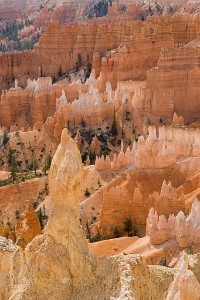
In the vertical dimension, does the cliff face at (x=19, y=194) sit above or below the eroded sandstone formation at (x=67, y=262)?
below

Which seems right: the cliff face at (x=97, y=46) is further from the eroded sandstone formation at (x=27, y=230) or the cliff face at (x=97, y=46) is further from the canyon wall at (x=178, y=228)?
the eroded sandstone formation at (x=27, y=230)

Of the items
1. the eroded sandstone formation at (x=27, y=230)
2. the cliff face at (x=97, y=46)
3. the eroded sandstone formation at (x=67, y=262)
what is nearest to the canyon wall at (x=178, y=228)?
the eroded sandstone formation at (x=27, y=230)

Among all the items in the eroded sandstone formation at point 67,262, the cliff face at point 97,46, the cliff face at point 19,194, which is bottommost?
the cliff face at point 19,194

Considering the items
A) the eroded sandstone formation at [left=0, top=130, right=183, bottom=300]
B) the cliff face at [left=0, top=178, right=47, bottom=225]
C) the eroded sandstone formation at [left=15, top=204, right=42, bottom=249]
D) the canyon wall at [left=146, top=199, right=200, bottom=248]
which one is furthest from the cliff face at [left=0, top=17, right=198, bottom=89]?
the eroded sandstone formation at [left=0, top=130, right=183, bottom=300]

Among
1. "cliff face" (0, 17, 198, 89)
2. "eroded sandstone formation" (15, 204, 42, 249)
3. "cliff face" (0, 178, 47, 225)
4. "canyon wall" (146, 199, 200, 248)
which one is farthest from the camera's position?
"cliff face" (0, 17, 198, 89)

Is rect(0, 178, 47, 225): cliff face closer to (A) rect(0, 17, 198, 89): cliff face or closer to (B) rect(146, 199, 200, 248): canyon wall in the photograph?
(B) rect(146, 199, 200, 248): canyon wall

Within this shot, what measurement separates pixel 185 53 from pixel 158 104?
6.59m

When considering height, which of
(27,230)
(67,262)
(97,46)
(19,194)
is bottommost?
(19,194)

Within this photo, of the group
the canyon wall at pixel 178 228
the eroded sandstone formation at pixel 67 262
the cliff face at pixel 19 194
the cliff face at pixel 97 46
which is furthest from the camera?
the cliff face at pixel 97 46

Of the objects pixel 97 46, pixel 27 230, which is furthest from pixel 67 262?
pixel 97 46

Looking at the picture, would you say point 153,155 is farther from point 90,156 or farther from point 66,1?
point 66,1

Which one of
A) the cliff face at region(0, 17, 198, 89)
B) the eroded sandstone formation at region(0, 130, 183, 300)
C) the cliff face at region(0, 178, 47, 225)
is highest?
the eroded sandstone formation at region(0, 130, 183, 300)

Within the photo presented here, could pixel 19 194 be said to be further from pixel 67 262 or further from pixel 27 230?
pixel 67 262

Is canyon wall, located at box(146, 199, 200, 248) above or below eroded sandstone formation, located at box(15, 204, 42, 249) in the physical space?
below
